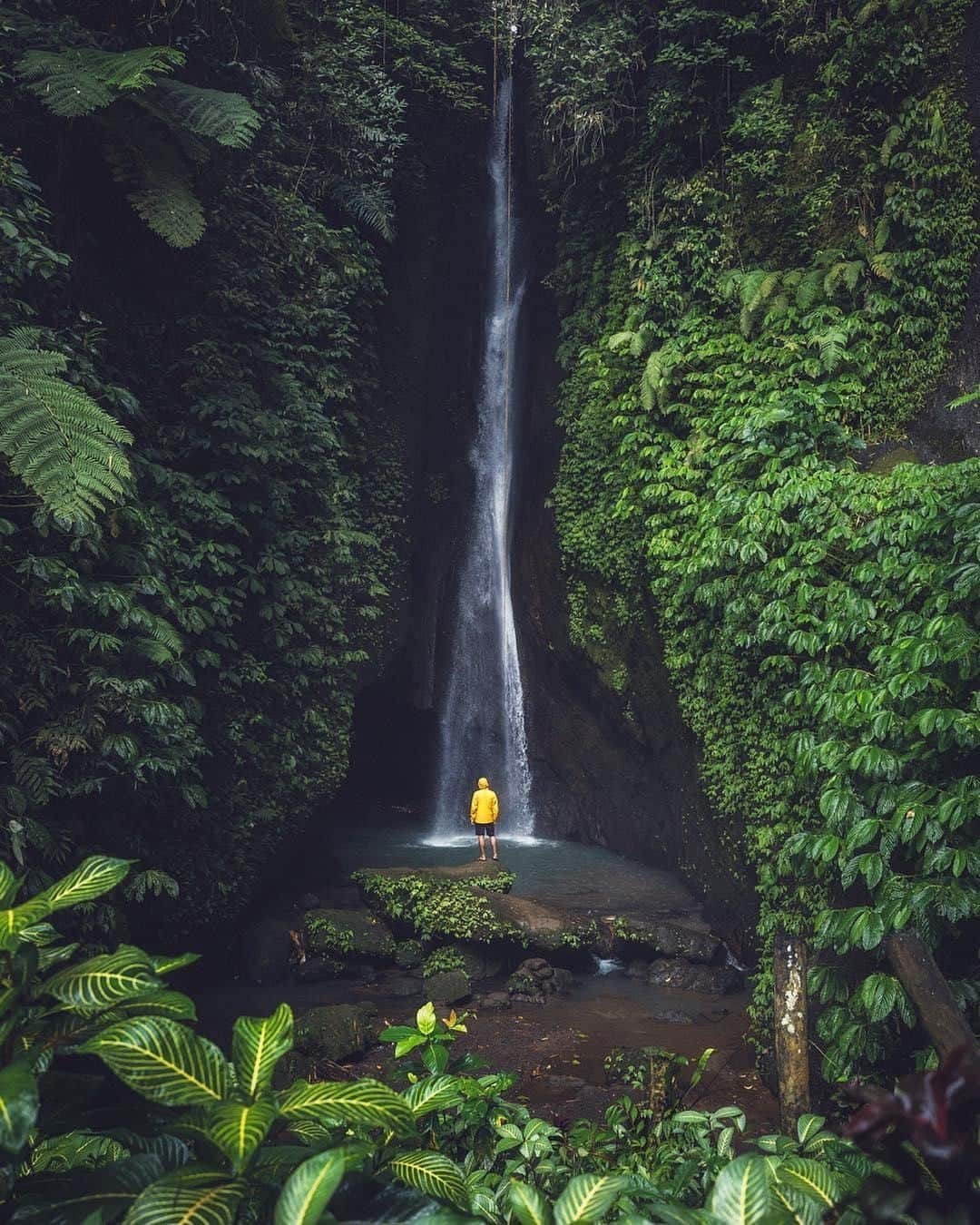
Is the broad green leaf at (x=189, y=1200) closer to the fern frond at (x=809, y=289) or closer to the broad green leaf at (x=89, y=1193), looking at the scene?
the broad green leaf at (x=89, y=1193)

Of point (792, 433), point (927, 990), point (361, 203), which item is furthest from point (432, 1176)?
point (361, 203)

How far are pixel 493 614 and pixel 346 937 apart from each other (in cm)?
649

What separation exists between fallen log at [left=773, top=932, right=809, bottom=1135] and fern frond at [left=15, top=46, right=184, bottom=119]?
Answer: 7.49m

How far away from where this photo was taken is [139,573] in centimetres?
695

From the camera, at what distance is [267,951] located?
9023 mm

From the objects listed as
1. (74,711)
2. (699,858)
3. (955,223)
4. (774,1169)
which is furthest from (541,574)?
(774,1169)

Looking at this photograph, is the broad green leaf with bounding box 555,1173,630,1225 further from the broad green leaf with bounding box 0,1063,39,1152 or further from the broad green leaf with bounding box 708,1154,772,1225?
the broad green leaf with bounding box 0,1063,39,1152

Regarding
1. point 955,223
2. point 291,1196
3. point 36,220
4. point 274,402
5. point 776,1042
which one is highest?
point 955,223

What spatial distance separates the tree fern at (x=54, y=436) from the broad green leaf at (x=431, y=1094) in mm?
4271

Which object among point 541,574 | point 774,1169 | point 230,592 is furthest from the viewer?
point 541,574

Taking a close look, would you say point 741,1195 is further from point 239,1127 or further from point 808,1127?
point 808,1127

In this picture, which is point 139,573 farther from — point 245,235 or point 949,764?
point 949,764

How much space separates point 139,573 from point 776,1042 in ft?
18.6

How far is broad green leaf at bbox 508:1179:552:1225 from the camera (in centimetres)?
166
